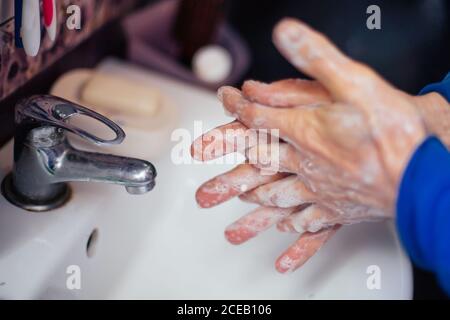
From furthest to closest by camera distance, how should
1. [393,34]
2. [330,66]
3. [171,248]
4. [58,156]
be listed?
[393,34] → [171,248] → [58,156] → [330,66]

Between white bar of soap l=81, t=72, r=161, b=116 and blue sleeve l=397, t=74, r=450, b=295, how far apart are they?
1.26 feet

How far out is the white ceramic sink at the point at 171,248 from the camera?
587 mm

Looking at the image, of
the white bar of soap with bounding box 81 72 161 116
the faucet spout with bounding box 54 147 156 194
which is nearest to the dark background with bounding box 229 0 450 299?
the white bar of soap with bounding box 81 72 161 116

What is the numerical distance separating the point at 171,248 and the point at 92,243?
118 millimetres

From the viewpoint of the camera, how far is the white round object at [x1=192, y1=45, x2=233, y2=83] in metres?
0.99

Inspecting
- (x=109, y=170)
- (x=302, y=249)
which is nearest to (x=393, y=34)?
(x=302, y=249)

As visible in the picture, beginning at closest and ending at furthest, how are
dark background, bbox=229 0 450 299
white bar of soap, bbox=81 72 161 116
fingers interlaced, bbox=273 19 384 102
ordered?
fingers interlaced, bbox=273 19 384 102 → white bar of soap, bbox=81 72 161 116 → dark background, bbox=229 0 450 299

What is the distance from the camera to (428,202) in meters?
0.46

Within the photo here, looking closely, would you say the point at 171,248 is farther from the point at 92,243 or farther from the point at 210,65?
the point at 210,65

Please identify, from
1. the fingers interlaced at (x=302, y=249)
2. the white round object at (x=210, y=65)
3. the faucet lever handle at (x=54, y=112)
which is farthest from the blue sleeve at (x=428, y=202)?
the white round object at (x=210, y=65)

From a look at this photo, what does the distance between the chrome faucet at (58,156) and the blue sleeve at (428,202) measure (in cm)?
24

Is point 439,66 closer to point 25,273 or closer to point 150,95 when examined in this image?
point 150,95

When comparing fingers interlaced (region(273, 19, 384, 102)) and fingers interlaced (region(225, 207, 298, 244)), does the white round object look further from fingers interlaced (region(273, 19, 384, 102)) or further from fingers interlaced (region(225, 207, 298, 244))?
fingers interlaced (region(273, 19, 384, 102))

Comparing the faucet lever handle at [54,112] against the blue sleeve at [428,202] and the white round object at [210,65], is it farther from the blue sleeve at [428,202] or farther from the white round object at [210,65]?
the white round object at [210,65]
